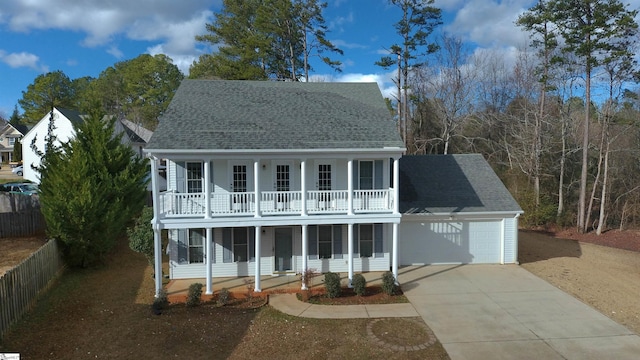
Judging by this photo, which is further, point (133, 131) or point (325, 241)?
Result: point (133, 131)

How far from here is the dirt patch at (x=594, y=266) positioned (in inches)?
506

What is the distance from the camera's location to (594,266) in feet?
57.6

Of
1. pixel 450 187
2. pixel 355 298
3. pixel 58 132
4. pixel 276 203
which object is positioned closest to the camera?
pixel 355 298

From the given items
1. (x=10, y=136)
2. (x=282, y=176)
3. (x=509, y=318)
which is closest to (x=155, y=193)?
(x=282, y=176)

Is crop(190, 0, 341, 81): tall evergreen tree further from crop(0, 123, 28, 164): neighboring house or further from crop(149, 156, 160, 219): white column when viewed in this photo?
crop(0, 123, 28, 164): neighboring house

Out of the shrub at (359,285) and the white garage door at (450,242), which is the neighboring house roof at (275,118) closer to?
the shrub at (359,285)

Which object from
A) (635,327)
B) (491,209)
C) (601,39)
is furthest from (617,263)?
(601,39)

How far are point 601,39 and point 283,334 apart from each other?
26.2 meters

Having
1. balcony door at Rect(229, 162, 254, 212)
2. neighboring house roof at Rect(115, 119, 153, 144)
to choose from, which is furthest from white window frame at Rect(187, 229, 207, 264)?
neighboring house roof at Rect(115, 119, 153, 144)

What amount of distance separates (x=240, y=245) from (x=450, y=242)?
9044 millimetres

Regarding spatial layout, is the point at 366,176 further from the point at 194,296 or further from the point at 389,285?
the point at 194,296

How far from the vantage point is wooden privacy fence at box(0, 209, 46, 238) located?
17141 millimetres

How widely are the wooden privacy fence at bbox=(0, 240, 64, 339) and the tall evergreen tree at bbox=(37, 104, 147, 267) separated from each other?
0.94 meters

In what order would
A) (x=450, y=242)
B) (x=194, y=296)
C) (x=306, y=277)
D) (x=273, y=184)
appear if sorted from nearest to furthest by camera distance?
(x=194, y=296), (x=306, y=277), (x=273, y=184), (x=450, y=242)
